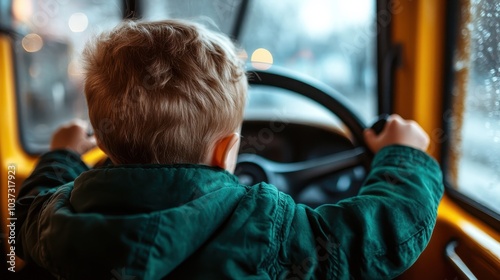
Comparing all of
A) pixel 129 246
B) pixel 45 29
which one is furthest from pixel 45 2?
pixel 129 246

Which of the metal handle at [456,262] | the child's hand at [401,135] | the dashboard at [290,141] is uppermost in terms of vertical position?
the child's hand at [401,135]

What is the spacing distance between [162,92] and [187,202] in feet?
0.60

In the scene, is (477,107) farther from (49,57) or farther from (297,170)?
(49,57)

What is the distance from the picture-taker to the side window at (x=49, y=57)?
1.92 metres

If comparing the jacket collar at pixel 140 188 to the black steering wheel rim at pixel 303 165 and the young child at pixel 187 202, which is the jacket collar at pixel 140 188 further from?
the black steering wheel rim at pixel 303 165

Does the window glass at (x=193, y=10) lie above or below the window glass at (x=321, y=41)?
above

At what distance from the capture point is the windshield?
1691 mm

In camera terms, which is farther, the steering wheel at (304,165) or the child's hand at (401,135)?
the steering wheel at (304,165)

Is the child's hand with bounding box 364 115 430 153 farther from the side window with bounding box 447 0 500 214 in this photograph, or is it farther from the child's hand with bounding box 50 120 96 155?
the child's hand with bounding box 50 120 96 155

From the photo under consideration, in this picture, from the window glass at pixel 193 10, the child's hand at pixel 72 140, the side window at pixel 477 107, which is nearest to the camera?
the side window at pixel 477 107

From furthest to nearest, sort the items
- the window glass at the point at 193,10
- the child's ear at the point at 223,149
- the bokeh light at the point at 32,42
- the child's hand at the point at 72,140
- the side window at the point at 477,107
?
the bokeh light at the point at 32,42 → the window glass at the point at 193,10 → the child's hand at the point at 72,140 → the side window at the point at 477,107 → the child's ear at the point at 223,149

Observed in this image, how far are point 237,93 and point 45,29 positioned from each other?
4.73ft

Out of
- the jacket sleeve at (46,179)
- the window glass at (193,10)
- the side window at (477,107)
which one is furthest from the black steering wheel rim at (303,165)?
the window glass at (193,10)

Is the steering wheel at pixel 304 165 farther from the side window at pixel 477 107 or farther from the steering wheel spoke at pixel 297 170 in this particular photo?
the side window at pixel 477 107
